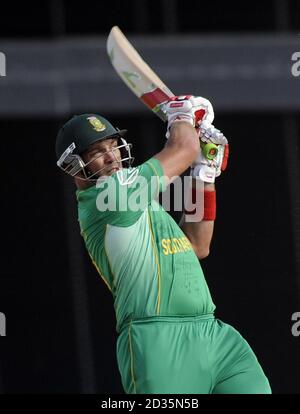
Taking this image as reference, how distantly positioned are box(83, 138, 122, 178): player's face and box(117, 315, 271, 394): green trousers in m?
0.48

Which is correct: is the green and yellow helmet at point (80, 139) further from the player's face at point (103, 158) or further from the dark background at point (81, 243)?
the dark background at point (81, 243)

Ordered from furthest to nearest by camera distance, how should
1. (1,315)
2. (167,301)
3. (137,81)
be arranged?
(1,315) → (137,81) → (167,301)

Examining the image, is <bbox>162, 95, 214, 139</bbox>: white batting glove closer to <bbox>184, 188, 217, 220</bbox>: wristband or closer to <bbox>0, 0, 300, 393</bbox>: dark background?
<bbox>184, 188, 217, 220</bbox>: wristband

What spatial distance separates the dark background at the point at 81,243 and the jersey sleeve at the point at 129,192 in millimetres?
1346

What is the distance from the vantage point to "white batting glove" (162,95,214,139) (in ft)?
10.9

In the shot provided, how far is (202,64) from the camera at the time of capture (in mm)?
4605

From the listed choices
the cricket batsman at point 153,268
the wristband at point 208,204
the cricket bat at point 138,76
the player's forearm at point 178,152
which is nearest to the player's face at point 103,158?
the cricket batsman at point 153,268

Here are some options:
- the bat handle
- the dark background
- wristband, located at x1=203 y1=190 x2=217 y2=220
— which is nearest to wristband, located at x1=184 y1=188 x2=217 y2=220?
wristband, located at x1=203 y1=190 x2=217 y2=220

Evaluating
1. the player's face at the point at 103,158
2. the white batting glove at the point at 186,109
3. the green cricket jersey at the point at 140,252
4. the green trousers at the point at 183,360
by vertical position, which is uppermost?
the white batting glove at the point at 186,109

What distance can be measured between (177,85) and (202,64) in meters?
0.15

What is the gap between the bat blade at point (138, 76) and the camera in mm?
3627

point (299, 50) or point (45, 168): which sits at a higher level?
point (299, 50)

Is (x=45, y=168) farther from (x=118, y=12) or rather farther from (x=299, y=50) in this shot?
(x=299, y=50)

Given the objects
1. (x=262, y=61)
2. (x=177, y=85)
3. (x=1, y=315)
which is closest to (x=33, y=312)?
(x=1, y=315)
